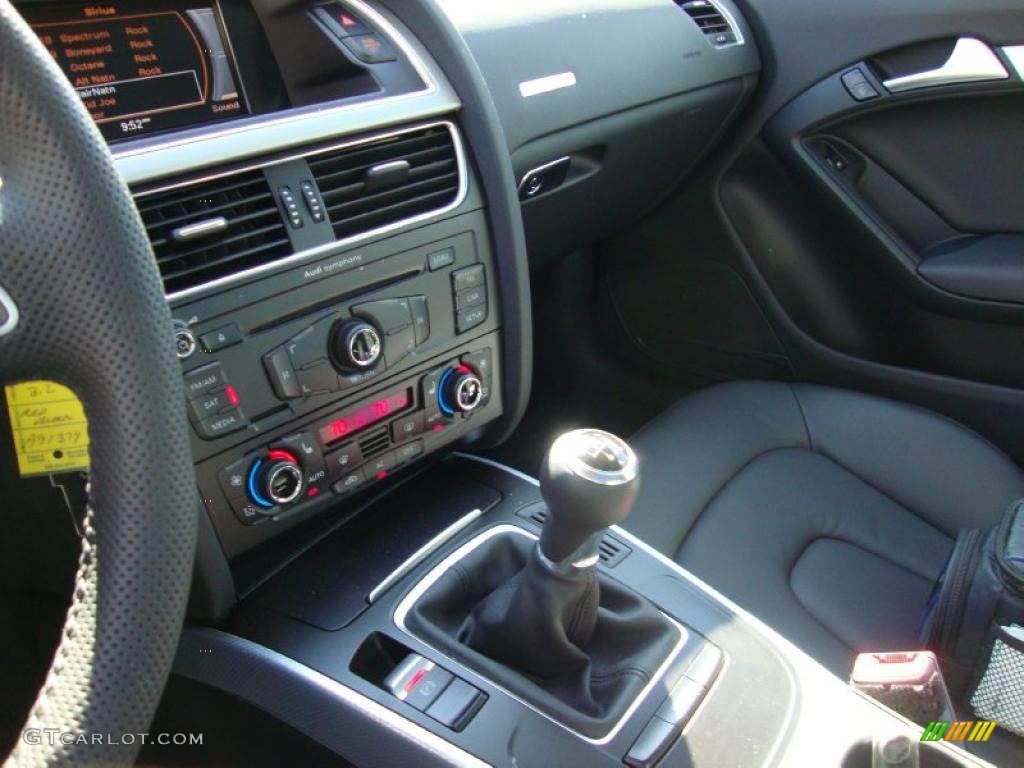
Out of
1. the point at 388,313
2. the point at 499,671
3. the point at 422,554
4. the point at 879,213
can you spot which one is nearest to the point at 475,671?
the point at 499,671

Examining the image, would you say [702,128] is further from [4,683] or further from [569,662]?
[4,683]

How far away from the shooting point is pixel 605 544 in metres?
1.14

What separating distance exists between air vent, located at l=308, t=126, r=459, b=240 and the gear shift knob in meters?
0.33

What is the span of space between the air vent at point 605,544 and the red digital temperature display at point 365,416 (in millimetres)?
195

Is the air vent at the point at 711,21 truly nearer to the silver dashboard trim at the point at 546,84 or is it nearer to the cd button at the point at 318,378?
the silver dashboard trim at the point at 546,84

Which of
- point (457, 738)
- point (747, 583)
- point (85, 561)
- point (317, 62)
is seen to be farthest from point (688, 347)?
point (85, 561)

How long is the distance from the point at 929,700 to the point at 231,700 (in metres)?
0.71

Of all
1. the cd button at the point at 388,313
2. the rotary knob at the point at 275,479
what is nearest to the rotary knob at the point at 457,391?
the cd button at the point at 388,313

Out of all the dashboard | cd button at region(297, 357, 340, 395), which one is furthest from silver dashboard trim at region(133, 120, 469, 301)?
cd button at region(297, 357, 340, 395)

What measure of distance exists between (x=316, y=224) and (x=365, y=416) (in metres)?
0.22

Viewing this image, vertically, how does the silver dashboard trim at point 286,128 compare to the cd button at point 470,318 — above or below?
A: above

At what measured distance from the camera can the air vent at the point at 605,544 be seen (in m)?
1.12

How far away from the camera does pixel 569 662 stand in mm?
967

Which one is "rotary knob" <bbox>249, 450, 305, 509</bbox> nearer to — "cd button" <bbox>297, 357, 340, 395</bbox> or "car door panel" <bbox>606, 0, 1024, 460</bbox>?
"cd button" <bbox>297, 357, 340, 395</bbox>
